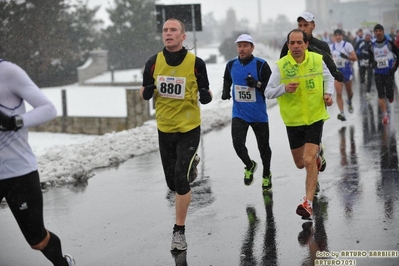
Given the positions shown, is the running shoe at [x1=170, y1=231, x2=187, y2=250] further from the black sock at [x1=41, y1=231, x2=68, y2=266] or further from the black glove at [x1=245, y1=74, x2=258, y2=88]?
the black glove at [x1=245, y1=74, x2=258, y2=88]

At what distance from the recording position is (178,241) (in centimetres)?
638

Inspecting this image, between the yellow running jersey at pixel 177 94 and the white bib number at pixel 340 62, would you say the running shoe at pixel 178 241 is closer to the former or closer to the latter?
the yellow running jersey at pixel 177 94

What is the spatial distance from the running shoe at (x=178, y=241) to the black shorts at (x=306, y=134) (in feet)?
6.04

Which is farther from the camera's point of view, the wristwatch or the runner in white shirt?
the runner in white shirt

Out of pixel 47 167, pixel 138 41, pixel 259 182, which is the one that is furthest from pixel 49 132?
pixel 138 41

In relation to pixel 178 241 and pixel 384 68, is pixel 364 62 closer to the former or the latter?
pixel 384 68

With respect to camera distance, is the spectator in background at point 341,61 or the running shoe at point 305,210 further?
the spectator in background at point 341,61

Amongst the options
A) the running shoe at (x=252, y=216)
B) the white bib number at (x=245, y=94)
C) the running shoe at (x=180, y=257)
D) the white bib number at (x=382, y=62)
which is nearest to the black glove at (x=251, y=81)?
the white bib number at (x=245, y=94)

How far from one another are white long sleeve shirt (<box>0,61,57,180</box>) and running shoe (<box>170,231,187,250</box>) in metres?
1.70

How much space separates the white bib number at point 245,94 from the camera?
8.92 metres

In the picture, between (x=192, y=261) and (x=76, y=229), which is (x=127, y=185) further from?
(x=192, y=261)

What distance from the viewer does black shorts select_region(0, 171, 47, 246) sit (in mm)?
5051

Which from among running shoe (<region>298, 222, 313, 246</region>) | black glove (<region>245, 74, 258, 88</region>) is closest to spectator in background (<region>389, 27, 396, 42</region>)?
black glove (<region>245, 74, 258, 88</region>)

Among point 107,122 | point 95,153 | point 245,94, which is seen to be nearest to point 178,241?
point 245,94
